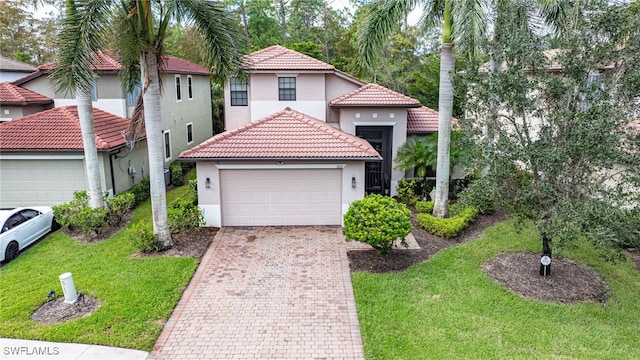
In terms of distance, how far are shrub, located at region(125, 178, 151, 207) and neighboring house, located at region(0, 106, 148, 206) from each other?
2.65 ft

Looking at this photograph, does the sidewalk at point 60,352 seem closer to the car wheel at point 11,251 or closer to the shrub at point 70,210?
the car wheel at point 11,251

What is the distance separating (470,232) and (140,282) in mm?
9833

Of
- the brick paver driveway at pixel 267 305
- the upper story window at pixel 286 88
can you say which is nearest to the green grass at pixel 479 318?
the brick paver driveway at pixel 267 305

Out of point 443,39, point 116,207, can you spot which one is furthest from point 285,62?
point 116,207

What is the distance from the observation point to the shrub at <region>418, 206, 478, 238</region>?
43.3 ft

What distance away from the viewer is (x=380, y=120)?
1752 centimetres

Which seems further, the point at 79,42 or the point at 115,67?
the point at 115,67

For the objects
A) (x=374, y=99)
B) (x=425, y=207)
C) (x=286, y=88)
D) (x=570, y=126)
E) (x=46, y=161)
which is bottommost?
(x=425, y=207)

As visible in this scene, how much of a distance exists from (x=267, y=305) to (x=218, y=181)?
599 centimetres

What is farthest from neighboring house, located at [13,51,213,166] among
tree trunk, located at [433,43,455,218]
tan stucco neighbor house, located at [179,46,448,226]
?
tree trunk, located at [433,43,455,218]

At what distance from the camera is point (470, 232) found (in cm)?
1369

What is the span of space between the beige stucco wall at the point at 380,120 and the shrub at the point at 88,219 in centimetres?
959

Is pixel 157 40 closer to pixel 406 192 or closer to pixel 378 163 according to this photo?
pixel 378 163

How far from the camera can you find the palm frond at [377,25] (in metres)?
13.4
